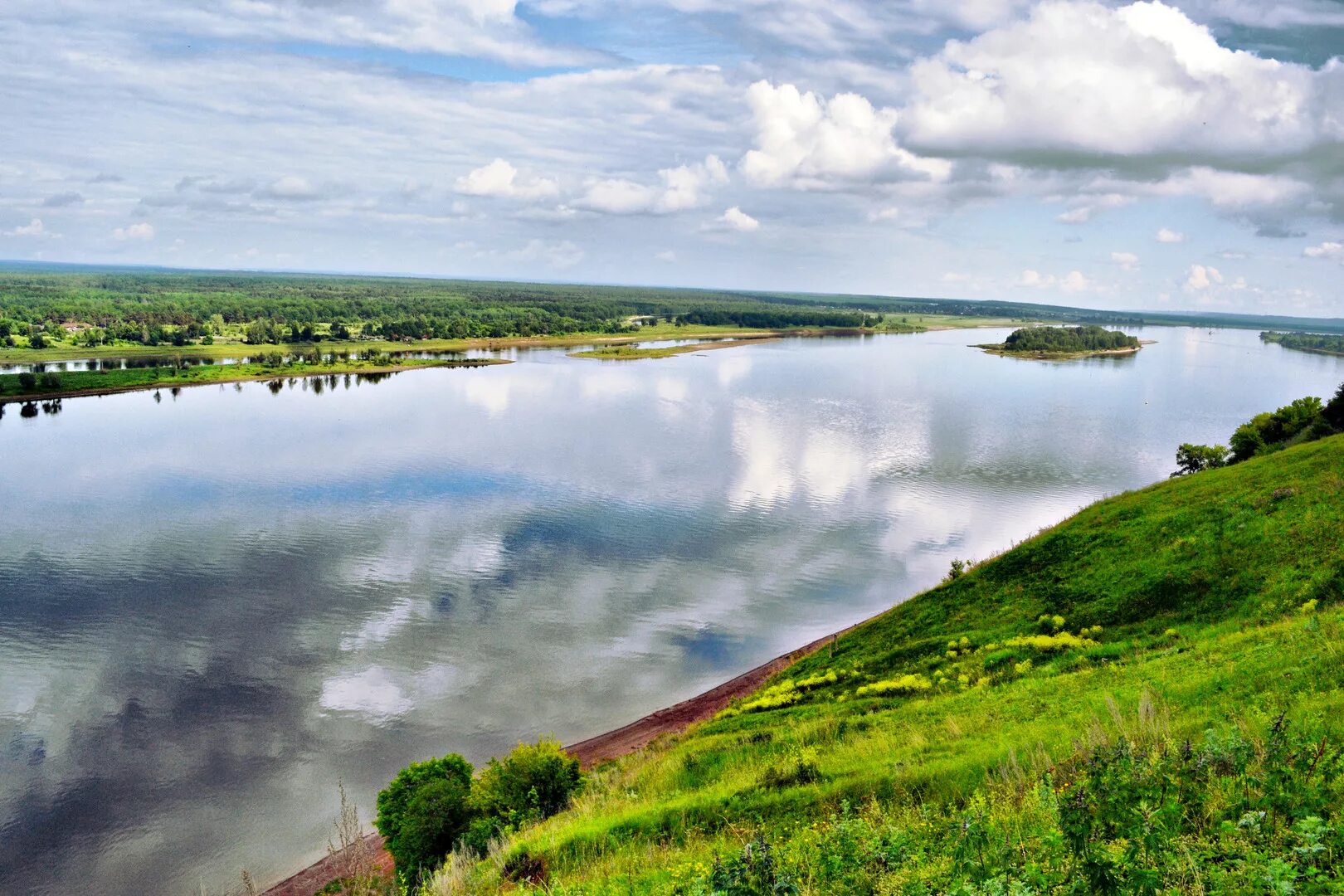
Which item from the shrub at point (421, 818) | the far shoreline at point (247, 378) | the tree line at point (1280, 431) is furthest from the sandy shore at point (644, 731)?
the far shoreline at point (247, 378)

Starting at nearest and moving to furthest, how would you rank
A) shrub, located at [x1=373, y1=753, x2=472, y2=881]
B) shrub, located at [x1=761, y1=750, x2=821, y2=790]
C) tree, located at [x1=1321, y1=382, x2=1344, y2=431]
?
shrub, located at [x1=761, y1=750, x2=821, y2=790] < shrub, located at [x1=373, y1=753, x2=472, y2=881] < tree, located at [x1=1321, y1=382, x2=1344, y2=431]

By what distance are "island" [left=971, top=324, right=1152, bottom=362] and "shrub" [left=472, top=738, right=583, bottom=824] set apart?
181m

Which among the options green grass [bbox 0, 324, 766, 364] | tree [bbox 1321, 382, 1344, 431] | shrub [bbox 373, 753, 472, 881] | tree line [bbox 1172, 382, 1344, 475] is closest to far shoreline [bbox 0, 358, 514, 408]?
green grass [bbox 0, 324, 766, 364]

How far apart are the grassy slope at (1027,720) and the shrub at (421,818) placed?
3390 mm

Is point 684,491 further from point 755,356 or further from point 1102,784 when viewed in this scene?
point 755,356

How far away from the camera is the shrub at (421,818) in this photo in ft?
56.9

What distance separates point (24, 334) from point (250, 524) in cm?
13592

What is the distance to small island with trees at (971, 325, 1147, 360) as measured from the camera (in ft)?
600

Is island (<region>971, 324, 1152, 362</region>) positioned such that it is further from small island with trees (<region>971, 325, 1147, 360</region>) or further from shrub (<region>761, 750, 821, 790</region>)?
shrub (<region>761, 750, 821, 790</region>)

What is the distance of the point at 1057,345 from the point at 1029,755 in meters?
200

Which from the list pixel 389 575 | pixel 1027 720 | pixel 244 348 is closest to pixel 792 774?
pixel 1027 720

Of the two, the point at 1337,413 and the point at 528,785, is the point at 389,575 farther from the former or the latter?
the point at 1337,413

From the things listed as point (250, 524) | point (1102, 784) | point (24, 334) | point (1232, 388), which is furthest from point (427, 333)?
→ point (1102, 784)

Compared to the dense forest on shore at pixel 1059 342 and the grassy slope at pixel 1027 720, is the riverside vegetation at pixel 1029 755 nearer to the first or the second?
the grassy slope at pixel 1027 720
